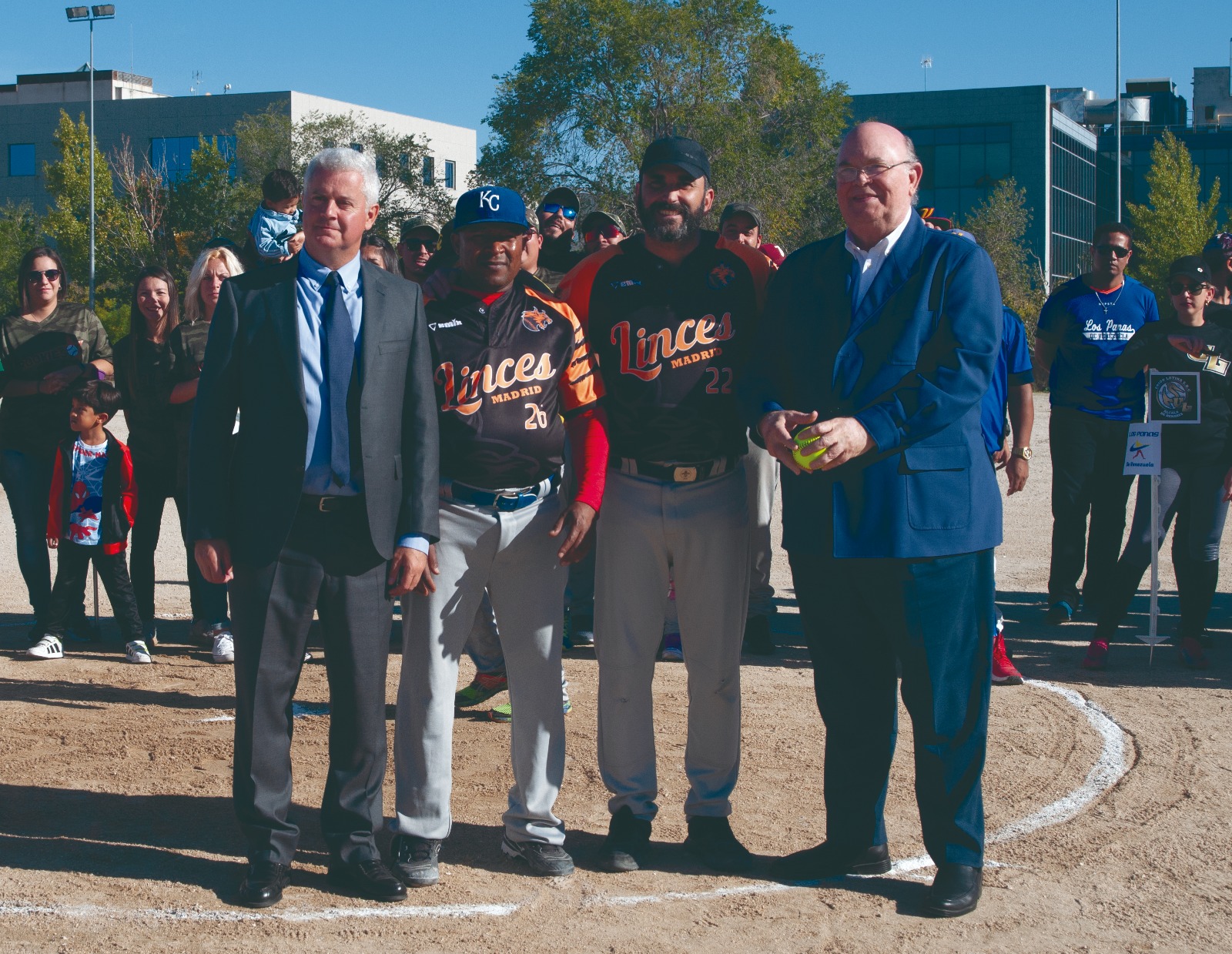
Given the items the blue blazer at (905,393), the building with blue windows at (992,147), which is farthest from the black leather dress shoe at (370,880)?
the building with blue windows at (992,147)

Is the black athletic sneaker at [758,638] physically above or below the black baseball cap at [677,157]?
below

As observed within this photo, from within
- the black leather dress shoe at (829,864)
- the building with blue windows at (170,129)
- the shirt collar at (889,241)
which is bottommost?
the black leather dress shoe at (829,864)

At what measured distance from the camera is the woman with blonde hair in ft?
22.6

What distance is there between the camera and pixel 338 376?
4.05 m

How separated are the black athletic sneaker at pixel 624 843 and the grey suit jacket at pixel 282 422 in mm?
1190

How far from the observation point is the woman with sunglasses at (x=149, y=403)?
23.7ft

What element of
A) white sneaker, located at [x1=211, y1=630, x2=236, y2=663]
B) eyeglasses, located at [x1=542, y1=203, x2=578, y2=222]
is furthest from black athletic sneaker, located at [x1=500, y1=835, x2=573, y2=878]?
eyeglasses, located at [x1=542, y1=203, x2=578, y2=222]

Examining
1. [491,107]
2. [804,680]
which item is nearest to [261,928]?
[804,680]

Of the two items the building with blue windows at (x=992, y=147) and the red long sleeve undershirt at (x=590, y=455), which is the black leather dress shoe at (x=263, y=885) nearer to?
the red long sleeve undershirt at (x=590, y=455)

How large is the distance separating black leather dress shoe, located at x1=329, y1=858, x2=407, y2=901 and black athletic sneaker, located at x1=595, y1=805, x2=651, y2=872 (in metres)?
0.69

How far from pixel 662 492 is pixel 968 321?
3.86 feet

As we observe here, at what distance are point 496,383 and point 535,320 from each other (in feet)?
0.83

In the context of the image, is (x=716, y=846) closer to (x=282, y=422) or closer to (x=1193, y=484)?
(x=282, y=422)

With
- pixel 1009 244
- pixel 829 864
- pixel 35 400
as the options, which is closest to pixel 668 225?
pixel 829 864
